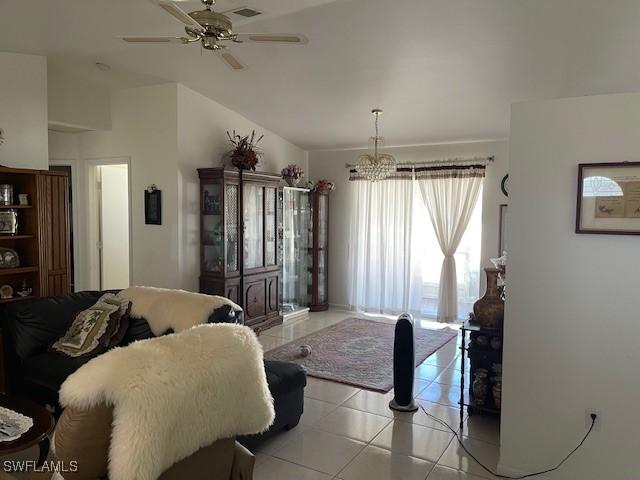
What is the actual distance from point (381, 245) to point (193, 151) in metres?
2.96

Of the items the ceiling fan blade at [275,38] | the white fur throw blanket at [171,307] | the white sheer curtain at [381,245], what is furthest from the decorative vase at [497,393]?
the white sheer curtain at [381,245]

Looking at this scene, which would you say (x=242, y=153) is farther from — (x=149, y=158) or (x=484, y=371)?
(x=484, y=371)

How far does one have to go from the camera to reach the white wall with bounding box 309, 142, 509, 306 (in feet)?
19.8

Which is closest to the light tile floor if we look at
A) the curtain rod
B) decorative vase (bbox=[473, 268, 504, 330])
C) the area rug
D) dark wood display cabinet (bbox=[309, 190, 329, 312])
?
the area rug

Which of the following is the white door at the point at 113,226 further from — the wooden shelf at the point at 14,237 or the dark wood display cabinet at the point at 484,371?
the dark wood display cabinet at the point at 484,371

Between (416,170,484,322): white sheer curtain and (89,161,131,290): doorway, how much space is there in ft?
12.7

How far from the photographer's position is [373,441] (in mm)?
3197

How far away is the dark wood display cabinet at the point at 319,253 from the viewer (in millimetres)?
6992

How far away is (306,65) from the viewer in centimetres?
428

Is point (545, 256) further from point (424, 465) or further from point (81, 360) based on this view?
point (81, 360)

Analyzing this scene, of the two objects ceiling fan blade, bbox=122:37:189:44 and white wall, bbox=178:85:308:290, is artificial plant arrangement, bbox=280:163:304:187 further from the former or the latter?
ceiling fan blade, bbox=122:37:189:44

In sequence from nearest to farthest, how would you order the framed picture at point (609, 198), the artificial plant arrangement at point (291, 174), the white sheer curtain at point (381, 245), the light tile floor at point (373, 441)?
the framed picture at point (609, 198) < the light tile floor at point (373, 441) < the artificial plant arrangement at point (291, 174) < the white sheer curtain at point (381, 245)

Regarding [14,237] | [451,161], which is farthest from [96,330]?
[451,161]

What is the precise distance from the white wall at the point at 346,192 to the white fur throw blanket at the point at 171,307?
151 inches
